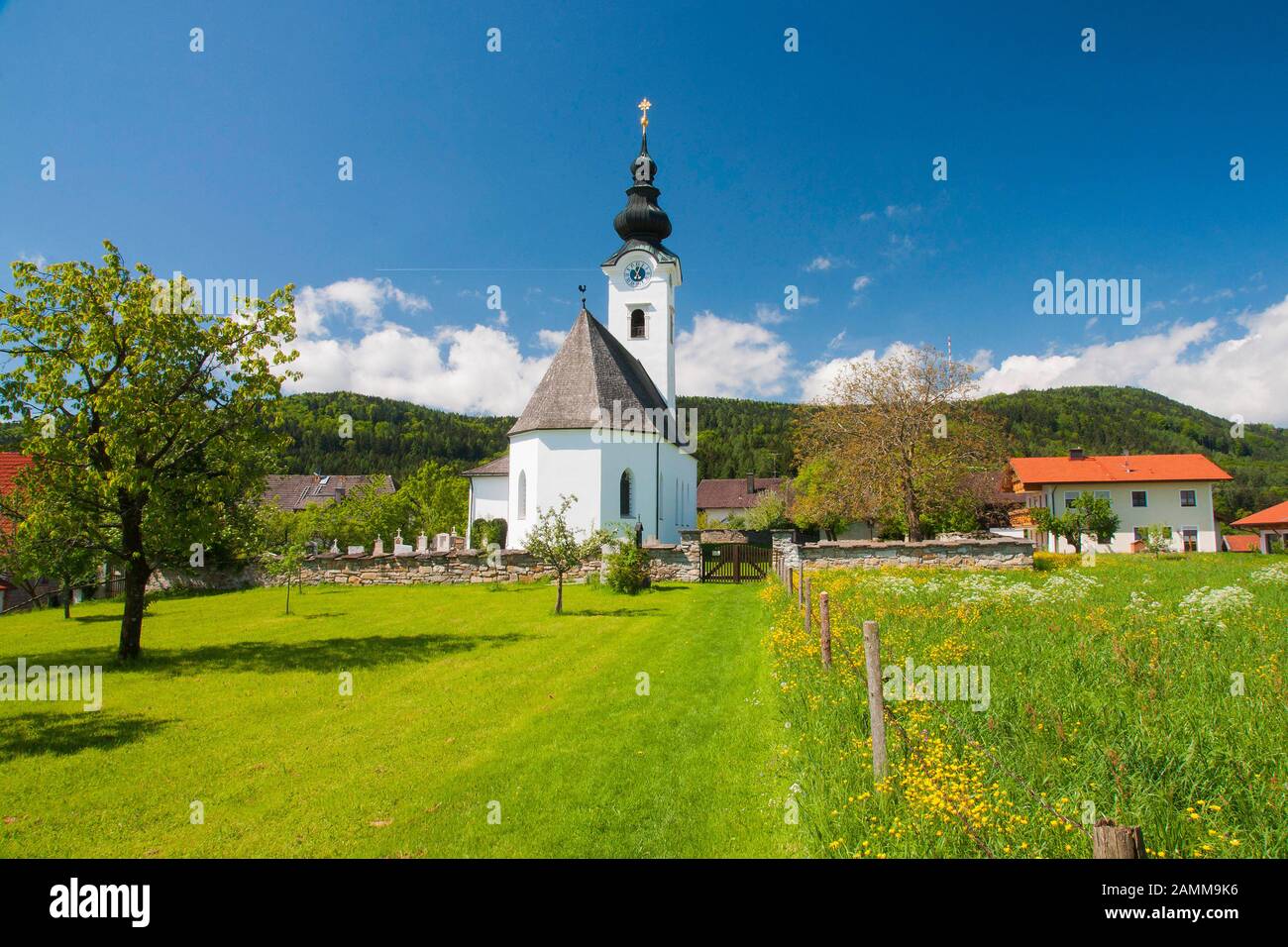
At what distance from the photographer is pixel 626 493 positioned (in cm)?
2812

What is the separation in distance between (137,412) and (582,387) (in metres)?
18.3

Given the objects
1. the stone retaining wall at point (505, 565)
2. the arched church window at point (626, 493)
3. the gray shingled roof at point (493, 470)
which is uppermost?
the gray shingled roof at point (493, 470)

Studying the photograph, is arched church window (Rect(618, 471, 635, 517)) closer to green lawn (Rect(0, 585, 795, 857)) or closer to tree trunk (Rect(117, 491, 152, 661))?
green lawn (Rect(0, 585, 795, 857))

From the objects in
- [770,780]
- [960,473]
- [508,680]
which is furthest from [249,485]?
[960,473]

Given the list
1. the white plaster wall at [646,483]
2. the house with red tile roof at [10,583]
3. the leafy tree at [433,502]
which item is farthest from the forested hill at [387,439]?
the house with red tile roof at [10,583]

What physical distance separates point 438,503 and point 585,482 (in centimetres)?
1872

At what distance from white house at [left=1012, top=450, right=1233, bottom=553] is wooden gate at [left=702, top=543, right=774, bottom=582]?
2869 cm

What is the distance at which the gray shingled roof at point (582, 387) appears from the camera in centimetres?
2706

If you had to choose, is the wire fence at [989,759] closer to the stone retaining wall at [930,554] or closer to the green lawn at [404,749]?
the green lawn at [404,749]

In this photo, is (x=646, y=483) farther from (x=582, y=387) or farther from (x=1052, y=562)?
(x=1052, y=562)

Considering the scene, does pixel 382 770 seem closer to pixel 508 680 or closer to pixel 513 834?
pixel 513 834

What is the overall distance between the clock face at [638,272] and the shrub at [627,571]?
843 inches
